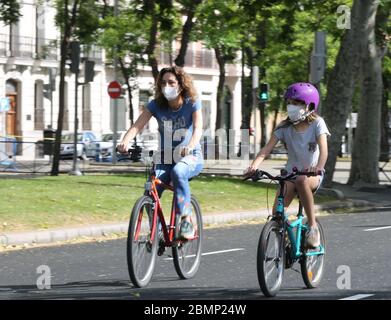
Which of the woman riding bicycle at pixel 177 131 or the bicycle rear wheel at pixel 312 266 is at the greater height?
the woman riding bicycle at pixel 177 131

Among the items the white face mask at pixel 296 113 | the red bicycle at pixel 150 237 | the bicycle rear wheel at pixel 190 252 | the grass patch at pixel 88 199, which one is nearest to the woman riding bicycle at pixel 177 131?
the red bicycle at pixel 150 237

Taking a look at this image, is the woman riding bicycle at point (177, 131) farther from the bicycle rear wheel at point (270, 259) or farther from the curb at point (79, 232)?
the curb at point (79, 232)

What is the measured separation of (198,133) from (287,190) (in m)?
1.00

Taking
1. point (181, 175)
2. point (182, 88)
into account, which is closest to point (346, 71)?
point (182, 88)

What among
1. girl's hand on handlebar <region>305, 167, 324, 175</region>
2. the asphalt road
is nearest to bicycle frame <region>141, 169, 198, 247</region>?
the asphalt road

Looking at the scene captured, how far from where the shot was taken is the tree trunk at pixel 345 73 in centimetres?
2247

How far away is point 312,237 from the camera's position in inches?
359

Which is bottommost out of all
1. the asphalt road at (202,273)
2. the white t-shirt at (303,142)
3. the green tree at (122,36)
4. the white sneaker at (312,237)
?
the asphalt road at (202,273)

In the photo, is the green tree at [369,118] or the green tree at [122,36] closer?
the green tree at [369,118]

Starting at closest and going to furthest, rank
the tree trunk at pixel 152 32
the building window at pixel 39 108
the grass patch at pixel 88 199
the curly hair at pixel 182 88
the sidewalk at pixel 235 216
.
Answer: the curly hair at pixel 182 88 → the sidewalk at pixel 235 216 → the grass patch at pixel 88 199 → the tree trunk at pixel 152 32 → the building window at pixel 39 108

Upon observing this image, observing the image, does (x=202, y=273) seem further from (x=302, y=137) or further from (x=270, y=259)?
(x=302, y=137)

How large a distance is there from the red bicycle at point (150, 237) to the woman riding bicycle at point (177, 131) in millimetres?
105

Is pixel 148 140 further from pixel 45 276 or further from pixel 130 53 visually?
pixel 45 276

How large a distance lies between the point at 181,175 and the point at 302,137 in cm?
117
